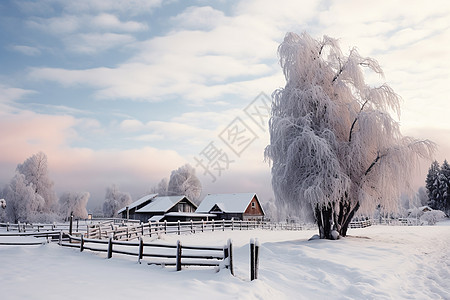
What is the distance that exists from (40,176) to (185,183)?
31765mm

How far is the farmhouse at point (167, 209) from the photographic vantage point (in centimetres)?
4897

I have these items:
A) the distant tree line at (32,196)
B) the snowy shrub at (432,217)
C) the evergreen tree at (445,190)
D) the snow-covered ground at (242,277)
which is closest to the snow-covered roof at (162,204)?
the distant tree line at (32,196)

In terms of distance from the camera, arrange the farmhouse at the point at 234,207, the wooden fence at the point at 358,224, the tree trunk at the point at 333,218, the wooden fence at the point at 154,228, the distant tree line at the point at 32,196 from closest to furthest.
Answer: the tree trunk at the point at 333,218 < the wooden fence at the point at 154,228 < the wooden fence at the point at 358,224 < the farmhouse at the point at 234,207 < the distant tree line at the point at 32,196

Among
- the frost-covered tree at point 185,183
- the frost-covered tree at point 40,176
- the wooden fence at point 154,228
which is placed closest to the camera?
the wooden fence at point 154,228

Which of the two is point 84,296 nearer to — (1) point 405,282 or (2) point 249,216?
(1) point 405,282

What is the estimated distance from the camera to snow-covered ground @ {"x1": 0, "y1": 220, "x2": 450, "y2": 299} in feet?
27.9

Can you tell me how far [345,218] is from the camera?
21234 mm

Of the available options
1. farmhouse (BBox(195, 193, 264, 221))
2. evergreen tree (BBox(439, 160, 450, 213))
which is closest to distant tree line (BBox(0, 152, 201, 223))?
farmhouse (BBox(195, 193, 264, 221))

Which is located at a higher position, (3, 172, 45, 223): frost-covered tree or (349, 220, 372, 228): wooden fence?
(3, 172, 45, 223): frost-covered tree

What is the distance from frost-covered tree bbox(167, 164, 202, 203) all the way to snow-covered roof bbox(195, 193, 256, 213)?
25621mm

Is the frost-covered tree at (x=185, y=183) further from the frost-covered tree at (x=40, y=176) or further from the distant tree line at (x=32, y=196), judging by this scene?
the frost-covered tree at (x=40, y=176)

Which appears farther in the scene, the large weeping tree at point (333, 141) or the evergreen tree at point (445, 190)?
the evergreen tree at point (445, 190)

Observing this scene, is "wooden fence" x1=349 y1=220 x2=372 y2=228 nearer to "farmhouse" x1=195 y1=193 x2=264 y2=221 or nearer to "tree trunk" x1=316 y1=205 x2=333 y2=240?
"farmhouse" x1=195 y1=193 x2=264 y2=221

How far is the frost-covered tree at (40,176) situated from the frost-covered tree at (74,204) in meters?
10.2
